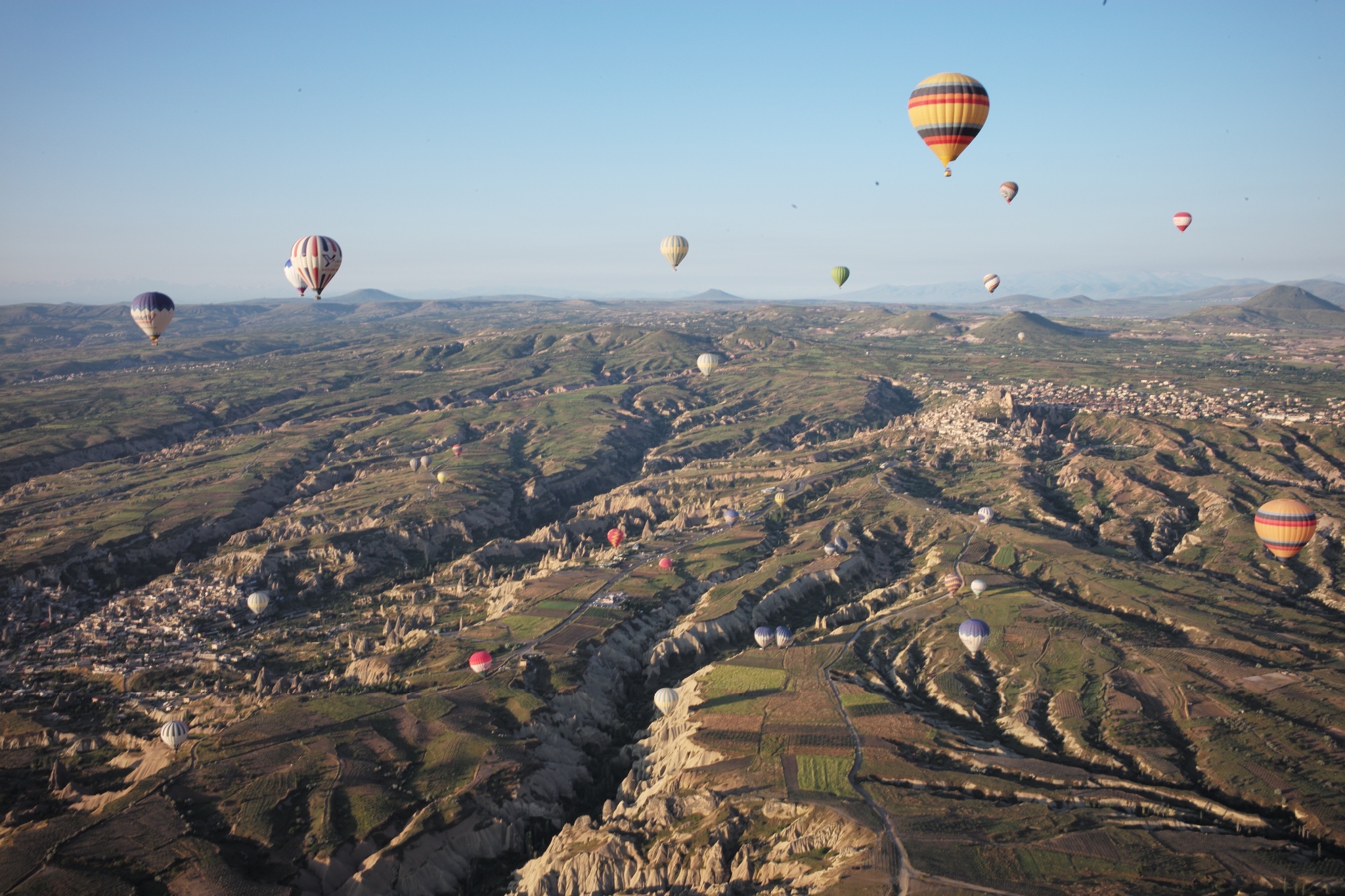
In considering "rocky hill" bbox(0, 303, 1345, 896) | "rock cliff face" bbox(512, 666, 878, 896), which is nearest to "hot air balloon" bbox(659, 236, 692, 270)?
"rocky hill" bbox(0, 303, 1345, 896)

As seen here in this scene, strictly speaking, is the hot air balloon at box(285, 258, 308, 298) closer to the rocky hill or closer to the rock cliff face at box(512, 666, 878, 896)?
the rocky hill

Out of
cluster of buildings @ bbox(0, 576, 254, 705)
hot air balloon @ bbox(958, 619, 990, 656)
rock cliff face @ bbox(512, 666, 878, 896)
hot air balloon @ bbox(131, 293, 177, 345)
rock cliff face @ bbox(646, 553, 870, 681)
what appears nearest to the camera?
rock cliff face @ bbox(512, 666, 878, 896)

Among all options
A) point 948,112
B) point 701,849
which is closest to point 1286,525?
point 948,112

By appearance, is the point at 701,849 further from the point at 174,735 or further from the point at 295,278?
the point at 295,278

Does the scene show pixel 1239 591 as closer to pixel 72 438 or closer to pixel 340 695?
pixel 340 695

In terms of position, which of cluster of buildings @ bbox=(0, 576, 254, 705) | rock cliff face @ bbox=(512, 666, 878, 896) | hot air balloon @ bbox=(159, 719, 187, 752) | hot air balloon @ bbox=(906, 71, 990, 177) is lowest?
cluster of buildings @ bbox=(0, 576, 254, 705)

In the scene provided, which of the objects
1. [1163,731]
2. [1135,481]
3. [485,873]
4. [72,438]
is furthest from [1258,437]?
[72,438]
